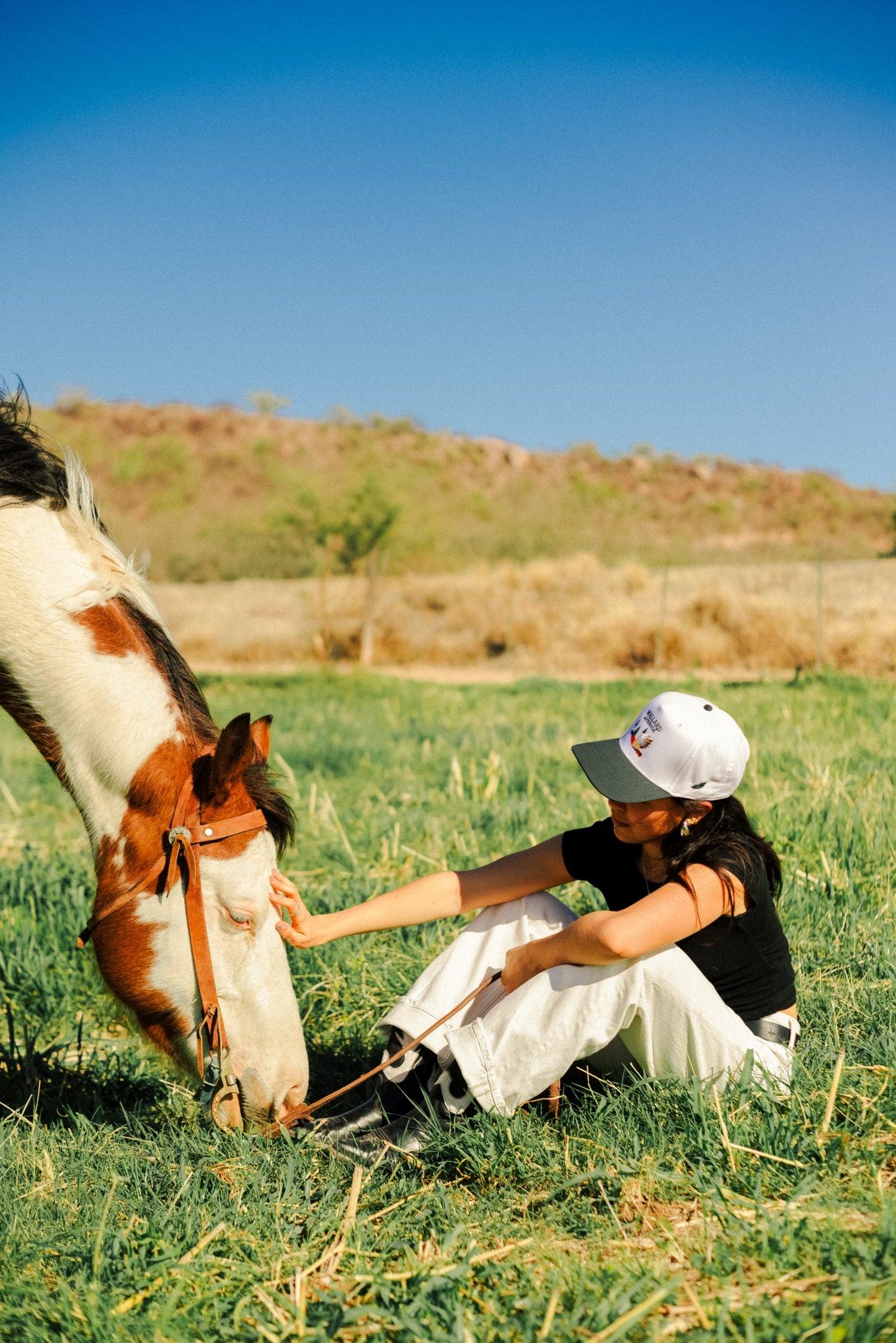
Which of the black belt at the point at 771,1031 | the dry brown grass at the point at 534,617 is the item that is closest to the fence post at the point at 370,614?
the dry brown grass at the point at 534,617

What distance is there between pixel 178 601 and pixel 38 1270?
24.4 metres

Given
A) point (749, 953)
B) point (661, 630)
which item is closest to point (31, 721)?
point (749, 953)

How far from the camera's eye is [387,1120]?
8.34 ft

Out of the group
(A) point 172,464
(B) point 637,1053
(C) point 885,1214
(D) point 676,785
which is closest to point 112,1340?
(B) point 637,1053

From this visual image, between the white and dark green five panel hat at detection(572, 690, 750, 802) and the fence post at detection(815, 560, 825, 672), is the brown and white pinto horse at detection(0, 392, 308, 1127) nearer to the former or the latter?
the white and dark green five panel hat at detection(572, 690, 750, 802)

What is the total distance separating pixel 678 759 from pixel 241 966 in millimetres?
1231

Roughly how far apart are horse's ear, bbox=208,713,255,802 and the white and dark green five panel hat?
84 centimetres

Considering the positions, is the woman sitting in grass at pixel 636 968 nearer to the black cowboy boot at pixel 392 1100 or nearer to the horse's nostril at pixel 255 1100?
the black cowboy boot at pixel 392 1100

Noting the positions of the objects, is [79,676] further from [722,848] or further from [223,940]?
[722,848]

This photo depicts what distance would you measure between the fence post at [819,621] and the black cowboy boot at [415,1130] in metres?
11.2

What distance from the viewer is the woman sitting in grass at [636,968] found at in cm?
223

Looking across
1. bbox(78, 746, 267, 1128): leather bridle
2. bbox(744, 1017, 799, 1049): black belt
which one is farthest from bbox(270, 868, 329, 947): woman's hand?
bbox(744, 1017, 799, 1049): black belt

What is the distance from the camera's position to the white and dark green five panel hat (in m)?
2.28

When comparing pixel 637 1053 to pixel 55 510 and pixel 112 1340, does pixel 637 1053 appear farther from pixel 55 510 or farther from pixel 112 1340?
pixel 55 510
